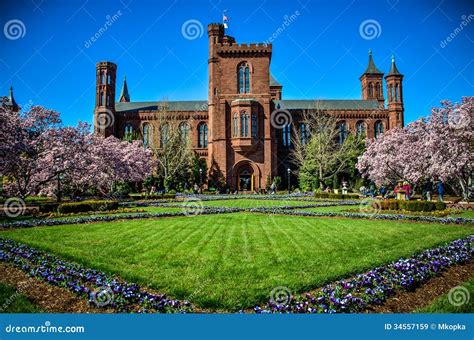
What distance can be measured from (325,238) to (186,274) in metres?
4.81

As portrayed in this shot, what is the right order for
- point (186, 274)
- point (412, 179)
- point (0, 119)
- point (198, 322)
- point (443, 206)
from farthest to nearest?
point (412, 179) < point (443, 206) < point (0, 119) < point (186, 274) < point (198, 322)

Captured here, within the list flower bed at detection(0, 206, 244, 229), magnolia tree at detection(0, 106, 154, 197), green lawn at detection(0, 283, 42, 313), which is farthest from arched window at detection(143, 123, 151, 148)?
green lawn at detection(0, 283, 42, 313)

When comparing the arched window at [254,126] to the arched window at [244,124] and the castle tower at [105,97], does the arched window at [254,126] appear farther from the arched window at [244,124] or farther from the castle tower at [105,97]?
the castle tower at [105,97]

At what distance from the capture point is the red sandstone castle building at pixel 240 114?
3950 cm

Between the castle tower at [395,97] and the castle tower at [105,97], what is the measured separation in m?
43.0

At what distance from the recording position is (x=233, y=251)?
7.51m

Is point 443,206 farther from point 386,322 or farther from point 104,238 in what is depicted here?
point 104,238

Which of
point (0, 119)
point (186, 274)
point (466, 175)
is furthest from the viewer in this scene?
point (466, 175)

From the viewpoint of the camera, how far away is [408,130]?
23.6m

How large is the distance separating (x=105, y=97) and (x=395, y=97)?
1767 inches

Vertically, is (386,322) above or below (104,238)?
below

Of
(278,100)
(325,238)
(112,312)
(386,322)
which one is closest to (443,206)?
(325,238)

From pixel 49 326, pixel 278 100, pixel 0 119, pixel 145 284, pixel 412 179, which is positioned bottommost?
pixel 49 326

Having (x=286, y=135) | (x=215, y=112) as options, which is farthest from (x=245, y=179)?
(x=286, y=135)
